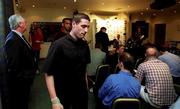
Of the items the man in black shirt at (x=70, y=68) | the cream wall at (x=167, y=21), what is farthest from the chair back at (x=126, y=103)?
the cream wall at (x=167, y=21)

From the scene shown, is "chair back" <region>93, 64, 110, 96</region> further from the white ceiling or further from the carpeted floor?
the white ceiling

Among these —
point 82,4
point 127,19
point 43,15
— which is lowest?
point 127,19

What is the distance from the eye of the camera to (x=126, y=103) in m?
2.28

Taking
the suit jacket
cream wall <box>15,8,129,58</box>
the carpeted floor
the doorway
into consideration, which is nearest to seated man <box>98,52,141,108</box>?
the suit jacket

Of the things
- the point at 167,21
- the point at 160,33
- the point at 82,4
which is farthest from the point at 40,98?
the point at 160,33

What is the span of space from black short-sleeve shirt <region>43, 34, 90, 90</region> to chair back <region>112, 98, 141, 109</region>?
0.39 meters

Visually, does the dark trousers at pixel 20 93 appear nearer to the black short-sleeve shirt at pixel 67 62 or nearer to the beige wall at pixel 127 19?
the black short-sleeve shirt at pixel 67 62

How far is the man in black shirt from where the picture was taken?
190 centimetres

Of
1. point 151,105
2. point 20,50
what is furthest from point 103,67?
point 20,50

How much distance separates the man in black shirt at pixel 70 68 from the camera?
1902mm

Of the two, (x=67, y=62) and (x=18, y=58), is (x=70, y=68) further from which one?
(x=18, y=58)

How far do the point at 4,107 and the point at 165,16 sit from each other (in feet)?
45.8

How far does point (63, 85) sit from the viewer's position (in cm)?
202

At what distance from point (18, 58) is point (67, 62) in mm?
741
